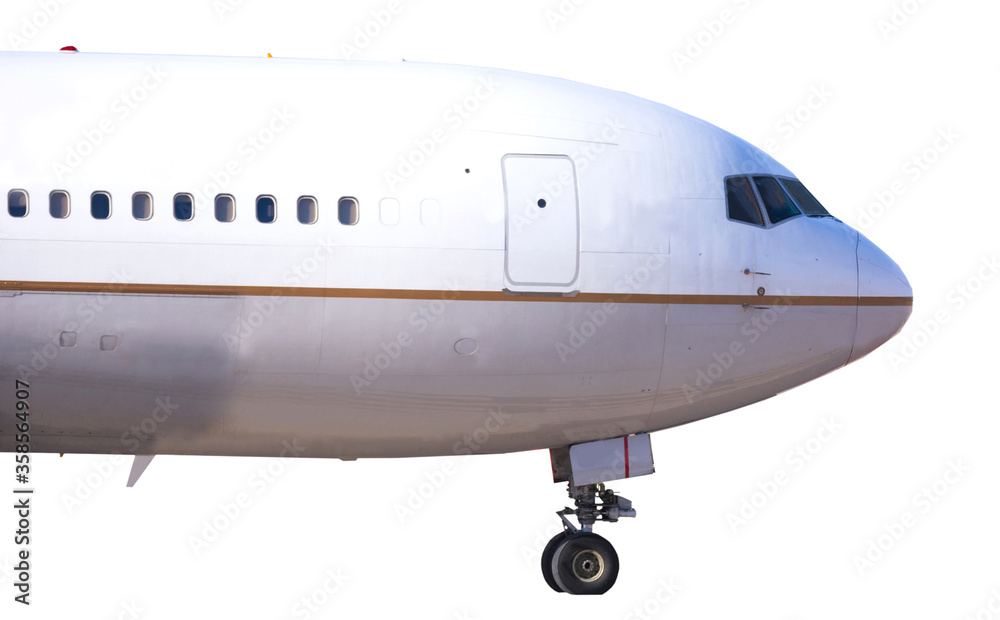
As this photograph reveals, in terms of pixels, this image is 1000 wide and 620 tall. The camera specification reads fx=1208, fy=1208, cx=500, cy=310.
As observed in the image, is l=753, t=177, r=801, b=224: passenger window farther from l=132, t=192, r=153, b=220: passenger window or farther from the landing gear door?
l=132, t=192, r=153, b=220: passenger window

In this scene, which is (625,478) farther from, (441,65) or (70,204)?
(70,204)

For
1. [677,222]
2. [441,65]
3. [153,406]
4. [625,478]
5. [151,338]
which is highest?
[441,65]

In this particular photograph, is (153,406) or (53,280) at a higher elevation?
(53,280)

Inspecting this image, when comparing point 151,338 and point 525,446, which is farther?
point 525,446

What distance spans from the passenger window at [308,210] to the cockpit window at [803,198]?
15.0ft

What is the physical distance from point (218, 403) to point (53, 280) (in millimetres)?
1682

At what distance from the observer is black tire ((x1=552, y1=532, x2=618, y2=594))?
11.5 meters

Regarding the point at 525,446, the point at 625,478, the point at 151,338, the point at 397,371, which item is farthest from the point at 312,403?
the point at 625,478

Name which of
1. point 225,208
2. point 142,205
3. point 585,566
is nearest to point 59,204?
point 142,205

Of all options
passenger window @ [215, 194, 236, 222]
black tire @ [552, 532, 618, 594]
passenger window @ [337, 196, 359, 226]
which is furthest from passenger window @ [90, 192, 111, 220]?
black tire @ [552, 532, 618, 594]

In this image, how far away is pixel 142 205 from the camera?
32.6ft

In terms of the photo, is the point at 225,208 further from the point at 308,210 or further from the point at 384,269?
the point at 384,269

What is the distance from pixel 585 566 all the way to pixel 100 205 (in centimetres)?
552

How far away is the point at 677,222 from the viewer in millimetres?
10852
